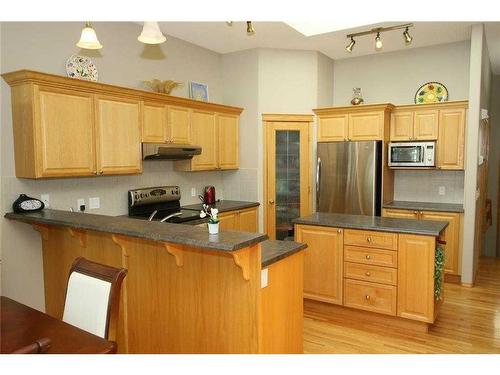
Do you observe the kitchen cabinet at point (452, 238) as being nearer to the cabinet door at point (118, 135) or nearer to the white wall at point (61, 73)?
the white wall at point (61, 73)

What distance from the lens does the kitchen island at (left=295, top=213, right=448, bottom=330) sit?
124 inches

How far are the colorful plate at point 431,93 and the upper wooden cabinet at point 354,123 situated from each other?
1.82 ft

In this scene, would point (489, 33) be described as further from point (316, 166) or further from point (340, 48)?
point (316, 166)

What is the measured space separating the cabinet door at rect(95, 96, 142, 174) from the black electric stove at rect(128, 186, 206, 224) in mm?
413

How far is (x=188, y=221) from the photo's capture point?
4016 mm

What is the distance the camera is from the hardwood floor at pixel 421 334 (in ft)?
9.71

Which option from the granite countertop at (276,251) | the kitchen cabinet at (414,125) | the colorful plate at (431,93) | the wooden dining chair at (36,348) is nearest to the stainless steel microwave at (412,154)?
the kitchen cabinet at (414,125)

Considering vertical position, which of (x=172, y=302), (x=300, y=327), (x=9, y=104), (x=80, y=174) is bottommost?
(x=300, y=327)

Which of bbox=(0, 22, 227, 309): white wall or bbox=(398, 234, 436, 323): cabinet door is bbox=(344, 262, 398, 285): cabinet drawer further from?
bbox=(0, 22, 227, 309): white wall

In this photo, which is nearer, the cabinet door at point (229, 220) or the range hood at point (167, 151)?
the range hood at point (167, 151)

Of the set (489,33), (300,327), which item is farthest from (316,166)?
(300,327)

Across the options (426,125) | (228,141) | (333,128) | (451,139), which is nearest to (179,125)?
(228,141)

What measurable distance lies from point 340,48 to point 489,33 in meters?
1.73

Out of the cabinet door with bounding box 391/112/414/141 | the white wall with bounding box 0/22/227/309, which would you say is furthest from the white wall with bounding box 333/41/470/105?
the white wall with bounding box 0/22/227/309
